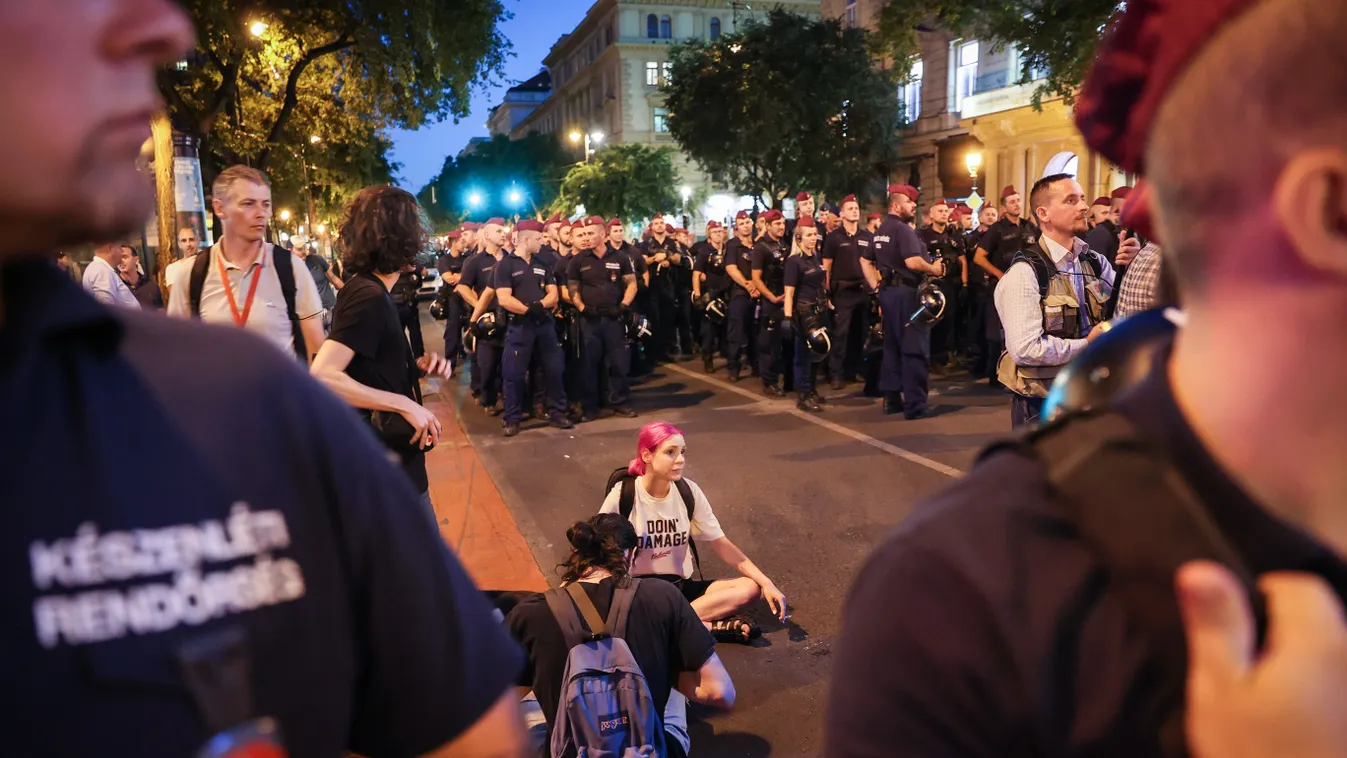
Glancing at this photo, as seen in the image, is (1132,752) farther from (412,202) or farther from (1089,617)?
(412,202)

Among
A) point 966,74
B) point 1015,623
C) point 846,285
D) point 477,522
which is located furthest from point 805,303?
point 966,74

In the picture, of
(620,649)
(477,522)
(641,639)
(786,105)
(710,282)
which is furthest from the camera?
(786,105)

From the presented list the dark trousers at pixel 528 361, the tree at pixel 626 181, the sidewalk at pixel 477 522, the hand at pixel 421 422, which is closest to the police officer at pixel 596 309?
the dark trousers at pixel 528 361

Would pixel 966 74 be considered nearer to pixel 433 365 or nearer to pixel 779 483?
pixel 779 483

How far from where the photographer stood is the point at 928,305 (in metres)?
9.76

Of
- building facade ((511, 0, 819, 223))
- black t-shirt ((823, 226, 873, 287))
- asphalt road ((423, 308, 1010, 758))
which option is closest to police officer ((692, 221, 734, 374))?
asphalt road ((423, 308, 1010, 758))

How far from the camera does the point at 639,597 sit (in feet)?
11.9

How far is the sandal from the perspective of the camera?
4832 mm

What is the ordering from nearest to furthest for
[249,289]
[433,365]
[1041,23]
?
1. [249,289]
2. [433,365]
3. [1041,23]

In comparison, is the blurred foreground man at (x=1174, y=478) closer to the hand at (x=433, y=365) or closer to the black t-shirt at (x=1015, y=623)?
the black t-shirt at (x=1015, y=623)

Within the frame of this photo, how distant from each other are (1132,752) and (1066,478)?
226 millimetres

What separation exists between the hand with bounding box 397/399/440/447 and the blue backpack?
0.95 meters

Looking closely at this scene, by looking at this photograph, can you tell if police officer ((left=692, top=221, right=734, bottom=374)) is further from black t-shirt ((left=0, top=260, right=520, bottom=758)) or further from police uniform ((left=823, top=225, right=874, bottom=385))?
black t-shirt ((left=0, top=260, right=520, bottom=758))

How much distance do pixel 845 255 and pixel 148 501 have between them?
36.0 ft
